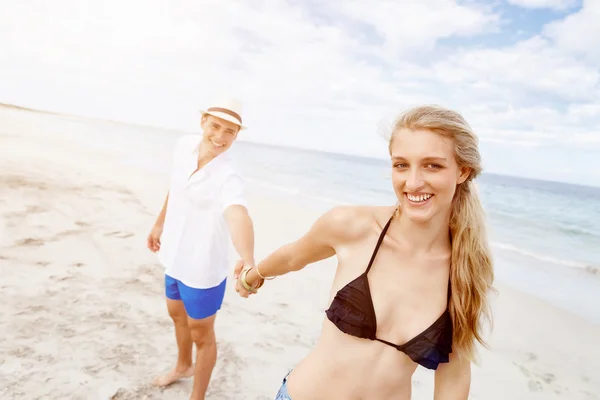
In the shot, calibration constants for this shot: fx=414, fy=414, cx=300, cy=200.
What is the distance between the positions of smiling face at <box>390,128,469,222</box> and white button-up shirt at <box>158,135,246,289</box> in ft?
4.00

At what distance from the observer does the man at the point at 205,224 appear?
104 inches

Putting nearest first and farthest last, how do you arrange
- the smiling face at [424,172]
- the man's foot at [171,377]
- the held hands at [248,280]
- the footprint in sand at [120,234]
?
1. the smiling face at [424,172]
2. the held hands at [248,280]
3. the man's foot at [171,377]
4. the footprint in sand at [120,234]

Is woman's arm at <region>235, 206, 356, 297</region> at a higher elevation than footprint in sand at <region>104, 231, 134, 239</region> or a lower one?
higher

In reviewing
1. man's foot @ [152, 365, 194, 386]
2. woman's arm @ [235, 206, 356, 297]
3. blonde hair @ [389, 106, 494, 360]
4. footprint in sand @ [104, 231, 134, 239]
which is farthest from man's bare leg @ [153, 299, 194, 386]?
footprint in sand @ [104, 231, 134, 239]

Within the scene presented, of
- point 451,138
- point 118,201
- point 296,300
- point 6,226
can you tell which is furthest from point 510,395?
point 118,201

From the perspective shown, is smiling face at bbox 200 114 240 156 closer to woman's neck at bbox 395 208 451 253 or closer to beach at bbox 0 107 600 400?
woman's neck at bbox 395 208 451 253

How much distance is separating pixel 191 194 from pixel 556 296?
7.43 metres

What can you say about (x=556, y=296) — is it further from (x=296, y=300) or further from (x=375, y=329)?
(x=375, y=329)

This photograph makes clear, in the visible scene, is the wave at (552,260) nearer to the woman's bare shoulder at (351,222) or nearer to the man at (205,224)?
the man at (205,224)

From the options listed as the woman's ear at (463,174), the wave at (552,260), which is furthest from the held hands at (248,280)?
the wave at (552,260)

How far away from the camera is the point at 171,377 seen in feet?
10.9

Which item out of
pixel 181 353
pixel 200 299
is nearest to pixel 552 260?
pixel 181 353

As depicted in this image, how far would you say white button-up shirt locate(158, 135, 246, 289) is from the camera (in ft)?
8.70

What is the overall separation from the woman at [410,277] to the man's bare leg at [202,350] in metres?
1.19
